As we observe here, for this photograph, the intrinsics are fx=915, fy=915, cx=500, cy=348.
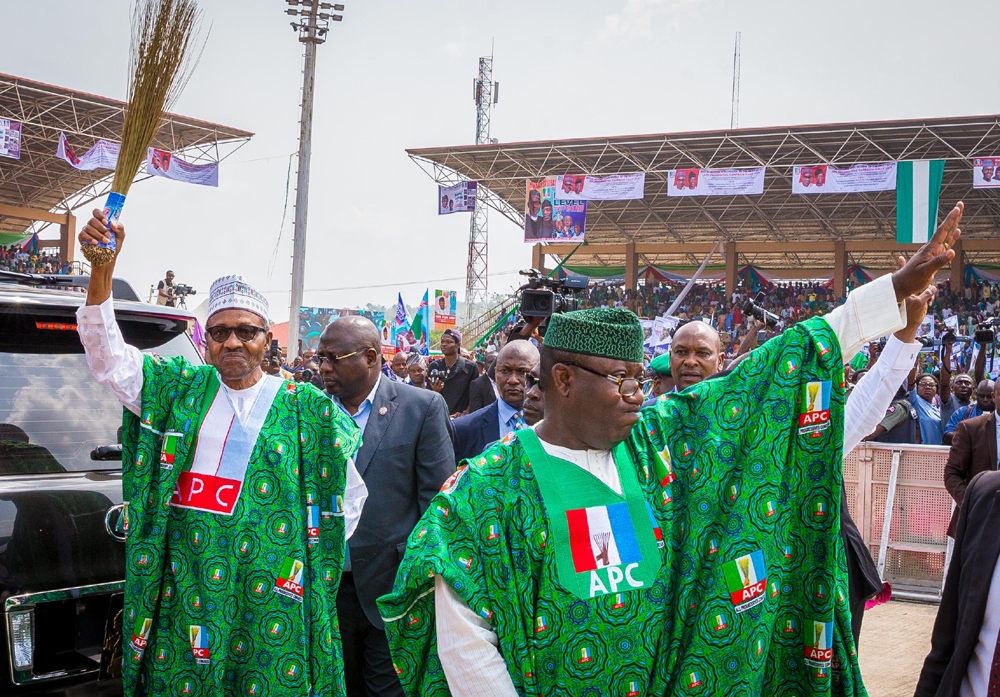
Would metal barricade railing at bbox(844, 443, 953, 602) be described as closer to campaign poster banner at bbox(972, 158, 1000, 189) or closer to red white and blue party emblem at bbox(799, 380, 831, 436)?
red white and blue party emblem at bbox(799, 380, 831, 436)

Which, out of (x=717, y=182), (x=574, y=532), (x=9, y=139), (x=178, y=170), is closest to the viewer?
(x=574, y=532)

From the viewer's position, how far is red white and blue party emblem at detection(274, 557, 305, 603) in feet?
9.99

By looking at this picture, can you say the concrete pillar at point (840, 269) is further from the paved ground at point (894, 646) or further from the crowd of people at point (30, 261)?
the crowd of people at point (30, 261)

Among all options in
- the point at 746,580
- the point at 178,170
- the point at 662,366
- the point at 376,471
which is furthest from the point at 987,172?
the point at 746,580

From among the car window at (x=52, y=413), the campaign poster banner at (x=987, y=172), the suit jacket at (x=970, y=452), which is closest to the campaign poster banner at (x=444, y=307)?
the campaign poster banner at (x=987, y=172)

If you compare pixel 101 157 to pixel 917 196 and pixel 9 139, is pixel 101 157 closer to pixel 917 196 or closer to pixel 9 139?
pixel 9 139

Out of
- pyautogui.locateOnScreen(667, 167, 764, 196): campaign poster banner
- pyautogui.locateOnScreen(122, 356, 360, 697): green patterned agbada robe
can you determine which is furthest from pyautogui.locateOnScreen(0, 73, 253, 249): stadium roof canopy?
pyautogui.locateOnScreen(122, 356, 360, 697): green patterned agbada robe

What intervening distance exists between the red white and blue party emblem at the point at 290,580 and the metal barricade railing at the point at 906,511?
6172mm

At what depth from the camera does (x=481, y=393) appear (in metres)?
7.24

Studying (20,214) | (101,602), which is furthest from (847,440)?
(20,214)

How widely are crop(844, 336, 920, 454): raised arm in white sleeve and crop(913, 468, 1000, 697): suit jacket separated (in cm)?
50

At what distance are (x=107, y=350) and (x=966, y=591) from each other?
2757 mm

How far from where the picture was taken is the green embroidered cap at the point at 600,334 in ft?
7.41

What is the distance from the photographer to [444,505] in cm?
217
